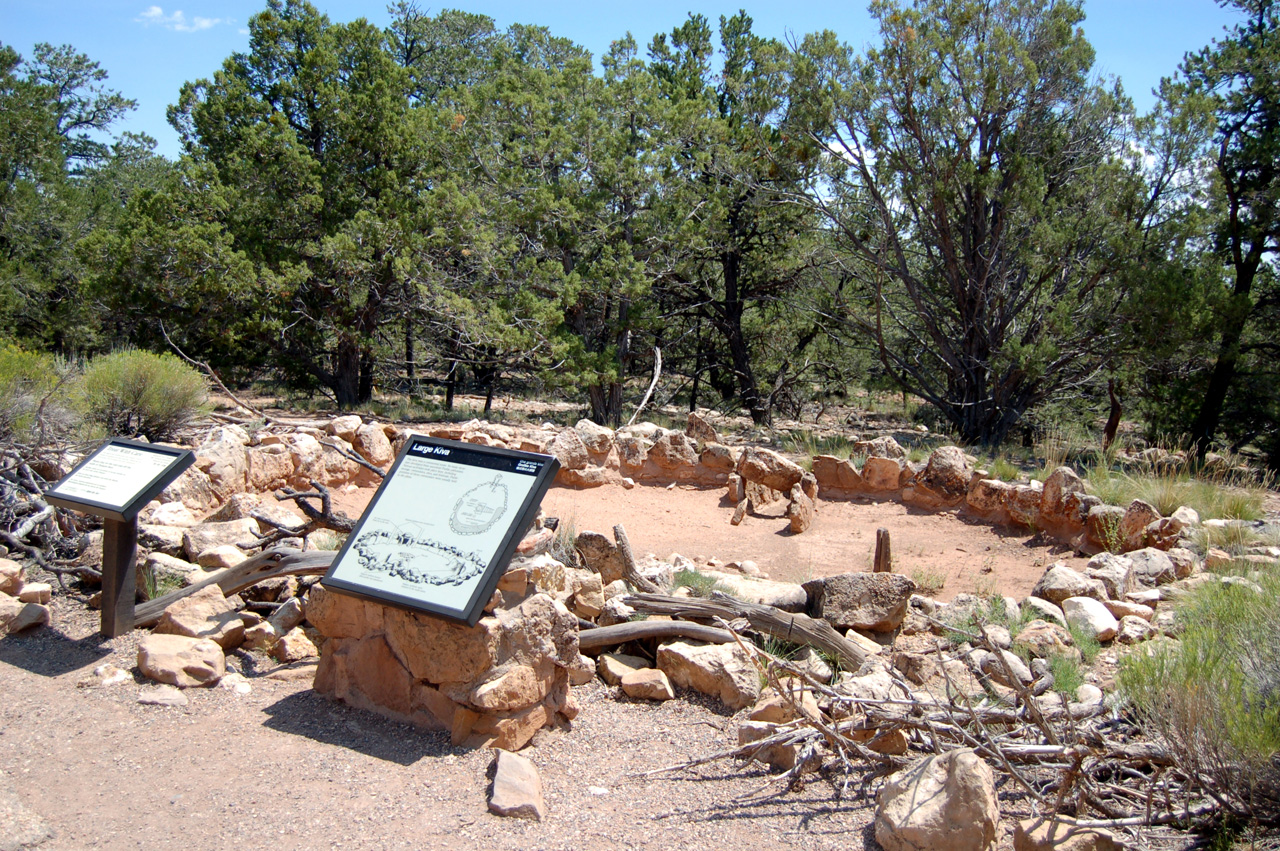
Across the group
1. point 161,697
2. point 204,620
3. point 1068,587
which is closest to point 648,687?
point 161,697

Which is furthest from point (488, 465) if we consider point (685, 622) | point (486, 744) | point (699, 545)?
point (699, 545)

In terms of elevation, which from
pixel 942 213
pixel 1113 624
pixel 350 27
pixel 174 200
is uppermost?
pixel 350 27

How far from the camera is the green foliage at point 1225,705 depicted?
2715 millimetres

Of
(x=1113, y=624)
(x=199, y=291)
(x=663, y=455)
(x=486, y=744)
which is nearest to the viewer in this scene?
(x=486, y=744)

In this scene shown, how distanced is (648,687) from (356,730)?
1.30 meters

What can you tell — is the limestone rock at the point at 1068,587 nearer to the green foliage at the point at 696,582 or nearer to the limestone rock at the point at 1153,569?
the limestone rock at the point at 1153,569

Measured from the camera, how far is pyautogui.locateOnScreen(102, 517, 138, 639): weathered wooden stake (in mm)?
4090

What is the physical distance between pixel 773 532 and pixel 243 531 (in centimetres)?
475

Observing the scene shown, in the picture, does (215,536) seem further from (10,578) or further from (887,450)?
(887,450)

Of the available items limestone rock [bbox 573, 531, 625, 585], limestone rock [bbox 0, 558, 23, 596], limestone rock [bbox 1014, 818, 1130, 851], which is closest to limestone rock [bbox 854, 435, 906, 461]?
limestone rock [bbox 573, 531, 625, 585]

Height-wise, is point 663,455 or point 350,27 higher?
point 350,27

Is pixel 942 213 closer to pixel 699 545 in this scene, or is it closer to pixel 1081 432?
pixel 1081 432

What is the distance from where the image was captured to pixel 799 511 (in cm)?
836

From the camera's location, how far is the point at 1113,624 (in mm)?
4938
